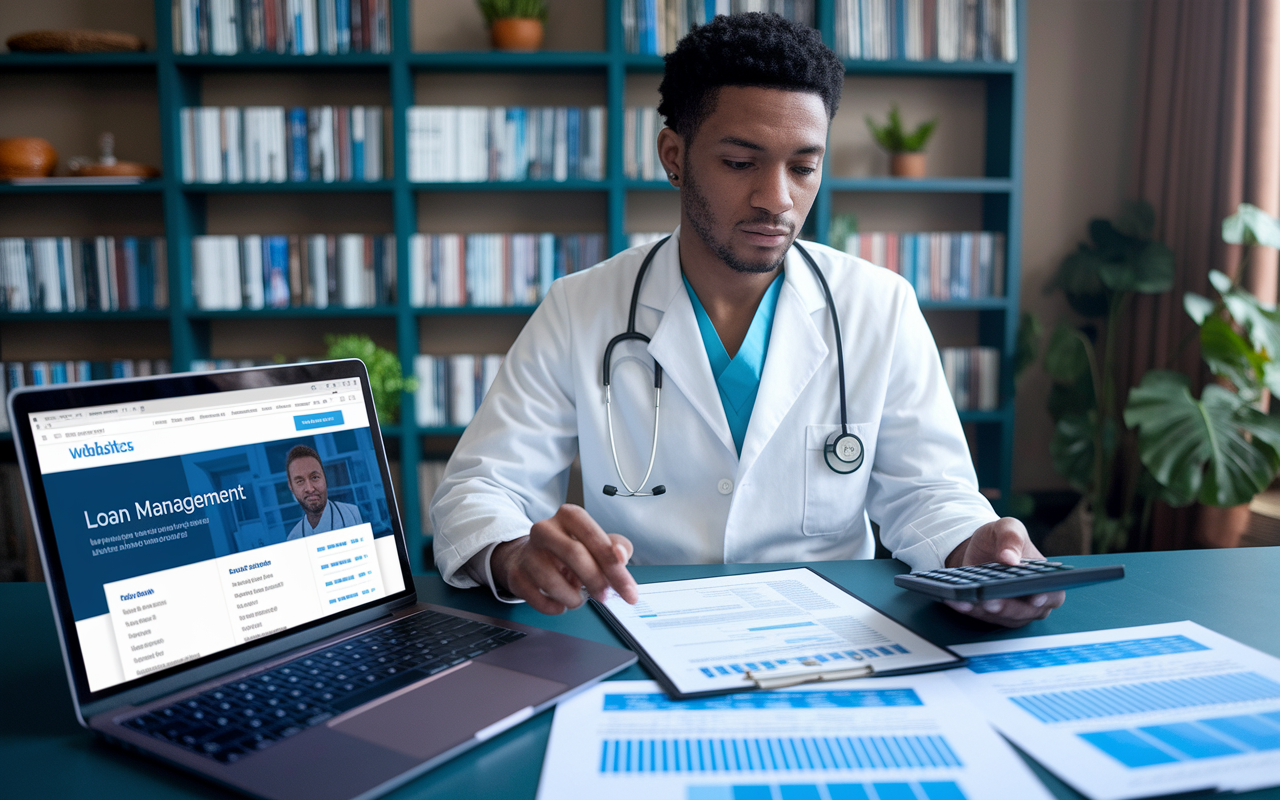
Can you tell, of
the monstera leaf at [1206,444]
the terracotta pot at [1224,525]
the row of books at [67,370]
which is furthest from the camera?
the row of books at [67,370]

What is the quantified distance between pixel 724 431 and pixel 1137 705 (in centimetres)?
71

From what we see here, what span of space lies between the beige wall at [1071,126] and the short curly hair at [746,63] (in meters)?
2.18

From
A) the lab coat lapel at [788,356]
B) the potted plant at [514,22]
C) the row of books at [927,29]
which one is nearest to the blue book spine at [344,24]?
the potted plant at [514,22]

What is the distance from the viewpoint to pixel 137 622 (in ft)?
2.06

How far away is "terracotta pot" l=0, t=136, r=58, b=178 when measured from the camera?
2715 millimetres

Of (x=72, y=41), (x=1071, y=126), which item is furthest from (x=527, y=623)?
(x=1071, y=126)

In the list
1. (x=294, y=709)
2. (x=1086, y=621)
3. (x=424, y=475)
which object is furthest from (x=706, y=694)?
(x=424, y=475)

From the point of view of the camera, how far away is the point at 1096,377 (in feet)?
9.34

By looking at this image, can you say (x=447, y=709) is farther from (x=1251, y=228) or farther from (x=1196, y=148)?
(x=1196, y=148)

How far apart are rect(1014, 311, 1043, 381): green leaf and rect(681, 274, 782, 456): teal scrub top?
1.87 meters

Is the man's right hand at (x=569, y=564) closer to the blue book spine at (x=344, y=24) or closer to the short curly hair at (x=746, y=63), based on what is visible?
the short curly hair at (x=746, y=63)

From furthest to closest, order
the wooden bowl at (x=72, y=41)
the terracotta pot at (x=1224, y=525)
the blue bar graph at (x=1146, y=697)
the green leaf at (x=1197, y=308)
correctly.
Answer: the wooden bowl at (x=72, y=41), the terracotta pot at (x=1224, y=525), the green leaf at (x=1197, y=308), the blue bar graph at (x=1146, y=697)

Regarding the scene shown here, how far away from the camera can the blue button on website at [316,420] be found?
78cm

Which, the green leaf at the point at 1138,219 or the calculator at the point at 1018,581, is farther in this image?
the green leaf at the point at 1138,219
